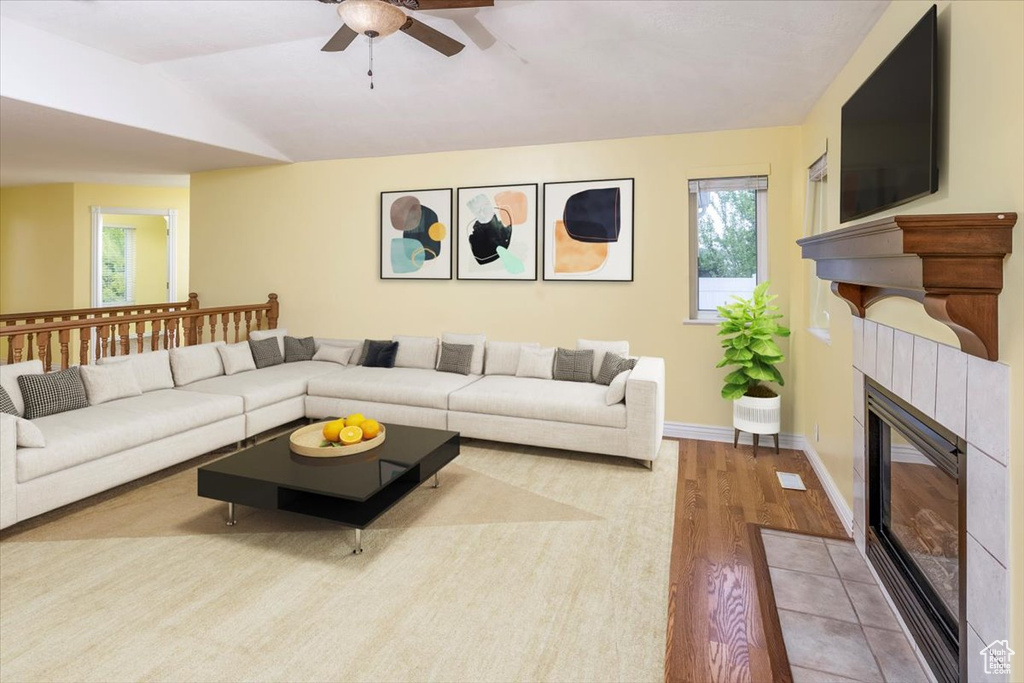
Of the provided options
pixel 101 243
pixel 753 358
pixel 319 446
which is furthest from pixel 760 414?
pixel 101 243

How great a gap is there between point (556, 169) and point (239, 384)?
11.1 feet

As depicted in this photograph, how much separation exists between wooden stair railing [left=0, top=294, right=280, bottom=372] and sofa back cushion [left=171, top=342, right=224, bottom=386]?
1.36 ft

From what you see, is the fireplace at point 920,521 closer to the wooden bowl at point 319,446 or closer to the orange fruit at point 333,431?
the wooden bowl at point 319,446

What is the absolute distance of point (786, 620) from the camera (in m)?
2.27

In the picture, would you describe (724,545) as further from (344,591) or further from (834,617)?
(344,591)

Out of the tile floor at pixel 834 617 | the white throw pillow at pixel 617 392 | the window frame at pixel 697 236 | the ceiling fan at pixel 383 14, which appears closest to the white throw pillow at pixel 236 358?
the ceiling fan at pixel 383 14

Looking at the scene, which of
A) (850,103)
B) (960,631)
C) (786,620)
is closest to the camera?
(960,631)

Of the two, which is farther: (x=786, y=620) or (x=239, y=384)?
(x=239, y=384)

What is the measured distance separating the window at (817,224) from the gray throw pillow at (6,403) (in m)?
5.15

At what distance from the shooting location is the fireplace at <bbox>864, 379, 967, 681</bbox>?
1811mm

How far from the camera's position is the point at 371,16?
99.5 inches

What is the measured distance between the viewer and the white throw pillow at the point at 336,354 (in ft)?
19.0

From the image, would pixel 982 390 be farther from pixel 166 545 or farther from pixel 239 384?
pixel 239 384

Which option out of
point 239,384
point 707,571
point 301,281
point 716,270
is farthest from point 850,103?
point 301,281
